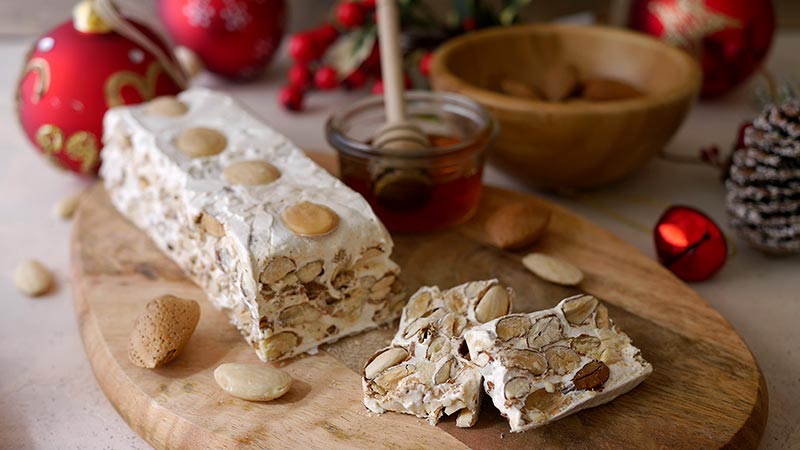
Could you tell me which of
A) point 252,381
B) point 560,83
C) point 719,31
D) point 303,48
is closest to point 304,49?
point 303,48

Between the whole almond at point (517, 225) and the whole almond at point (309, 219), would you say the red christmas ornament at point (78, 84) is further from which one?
the whole almond at point (517, 225)

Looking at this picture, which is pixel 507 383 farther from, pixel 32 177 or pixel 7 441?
pixel 32 177

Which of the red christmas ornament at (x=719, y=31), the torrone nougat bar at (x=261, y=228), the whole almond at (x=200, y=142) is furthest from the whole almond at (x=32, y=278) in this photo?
the red christmas ornament at (x=719, y=31)

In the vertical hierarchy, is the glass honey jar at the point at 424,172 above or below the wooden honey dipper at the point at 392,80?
below

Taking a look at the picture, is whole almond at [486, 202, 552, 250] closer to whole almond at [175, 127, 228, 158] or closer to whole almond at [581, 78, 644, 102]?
whole almond at [581, 78, 644, 102]

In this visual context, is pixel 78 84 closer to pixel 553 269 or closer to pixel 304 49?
pixel 304 49

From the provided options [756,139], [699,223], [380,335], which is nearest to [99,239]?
[380,335]
